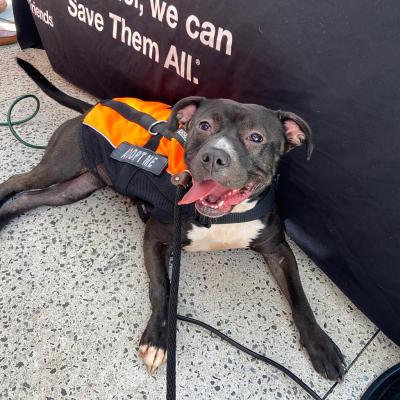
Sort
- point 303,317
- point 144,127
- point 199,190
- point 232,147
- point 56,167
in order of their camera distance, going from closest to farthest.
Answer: point 232,147 < point 199,190 < point 303,317 < point 144,127 < point 56,167

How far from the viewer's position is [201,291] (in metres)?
2.64

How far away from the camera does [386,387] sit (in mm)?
2262

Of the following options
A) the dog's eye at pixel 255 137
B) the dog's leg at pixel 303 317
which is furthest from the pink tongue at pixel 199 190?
the dog's leg at pixel 303 317

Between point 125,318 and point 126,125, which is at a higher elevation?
point 126,125

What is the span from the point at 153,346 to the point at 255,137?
1256 mm

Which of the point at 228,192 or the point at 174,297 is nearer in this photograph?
the point at 174,297

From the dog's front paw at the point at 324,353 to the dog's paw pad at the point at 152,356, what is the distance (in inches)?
31.9

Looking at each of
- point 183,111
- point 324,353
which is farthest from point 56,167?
point 324,353

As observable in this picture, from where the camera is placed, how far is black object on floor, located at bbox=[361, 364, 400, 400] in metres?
2.21

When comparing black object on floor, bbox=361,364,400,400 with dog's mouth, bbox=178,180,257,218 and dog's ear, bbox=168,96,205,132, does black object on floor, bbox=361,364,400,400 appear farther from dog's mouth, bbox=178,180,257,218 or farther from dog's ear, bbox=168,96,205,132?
dog's ear, bbox=168,96,205,132

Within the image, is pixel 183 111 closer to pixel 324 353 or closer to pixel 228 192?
pixel 228 192

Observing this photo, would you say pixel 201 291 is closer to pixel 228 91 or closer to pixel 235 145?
pixel 235 145

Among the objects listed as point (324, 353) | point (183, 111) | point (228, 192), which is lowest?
point (324, 353)

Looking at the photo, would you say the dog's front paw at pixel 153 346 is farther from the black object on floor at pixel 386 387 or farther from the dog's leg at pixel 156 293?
the black object on floor at pixel 386 387
